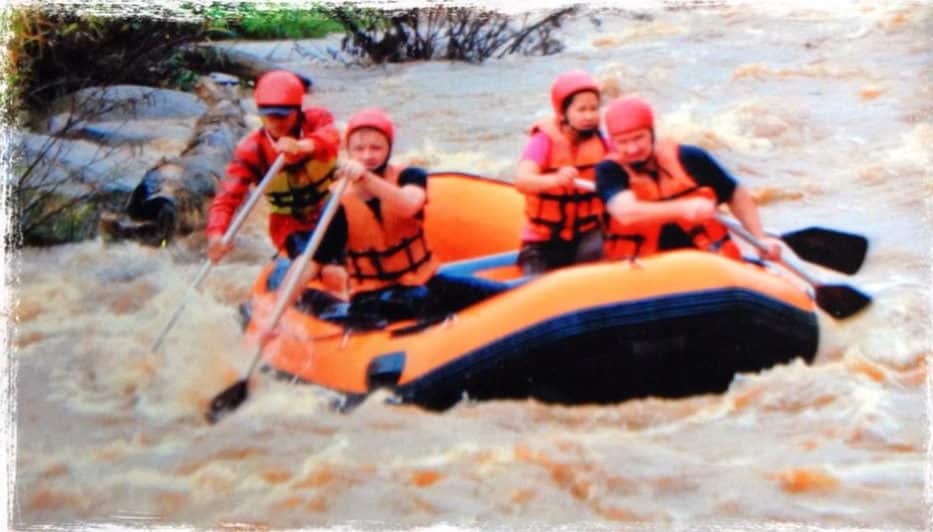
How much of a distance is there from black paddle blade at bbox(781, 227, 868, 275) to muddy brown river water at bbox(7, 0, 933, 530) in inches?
1.8

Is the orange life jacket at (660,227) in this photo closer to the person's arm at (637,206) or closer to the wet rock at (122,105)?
the person's arm at (637,206)

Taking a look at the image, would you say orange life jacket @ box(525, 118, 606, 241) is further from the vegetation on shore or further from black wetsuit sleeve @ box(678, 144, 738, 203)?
the vegetation on shore

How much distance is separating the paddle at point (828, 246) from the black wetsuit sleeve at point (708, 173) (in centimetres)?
21

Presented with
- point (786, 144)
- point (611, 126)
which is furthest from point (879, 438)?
point (611, 126)

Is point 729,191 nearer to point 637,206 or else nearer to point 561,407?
point 637,206

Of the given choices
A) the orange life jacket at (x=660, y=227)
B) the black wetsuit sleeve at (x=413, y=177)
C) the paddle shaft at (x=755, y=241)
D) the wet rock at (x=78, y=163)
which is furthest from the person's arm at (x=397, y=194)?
the paddle shaft at (x=755, y=241)

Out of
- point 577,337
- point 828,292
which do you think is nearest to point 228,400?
point 577,337

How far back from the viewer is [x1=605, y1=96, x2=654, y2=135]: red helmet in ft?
14.0

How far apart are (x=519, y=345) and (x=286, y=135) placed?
3.67 feet

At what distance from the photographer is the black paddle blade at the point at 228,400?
14.3 feet

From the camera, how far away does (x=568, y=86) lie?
173 inches

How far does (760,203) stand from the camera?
433 cm

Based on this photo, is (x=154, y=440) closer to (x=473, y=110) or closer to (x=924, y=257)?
(x=473, y=110)

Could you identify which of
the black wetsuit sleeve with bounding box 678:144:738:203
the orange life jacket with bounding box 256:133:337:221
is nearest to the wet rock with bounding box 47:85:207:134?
the orange life jacket with bounding box 256:133:337:221
